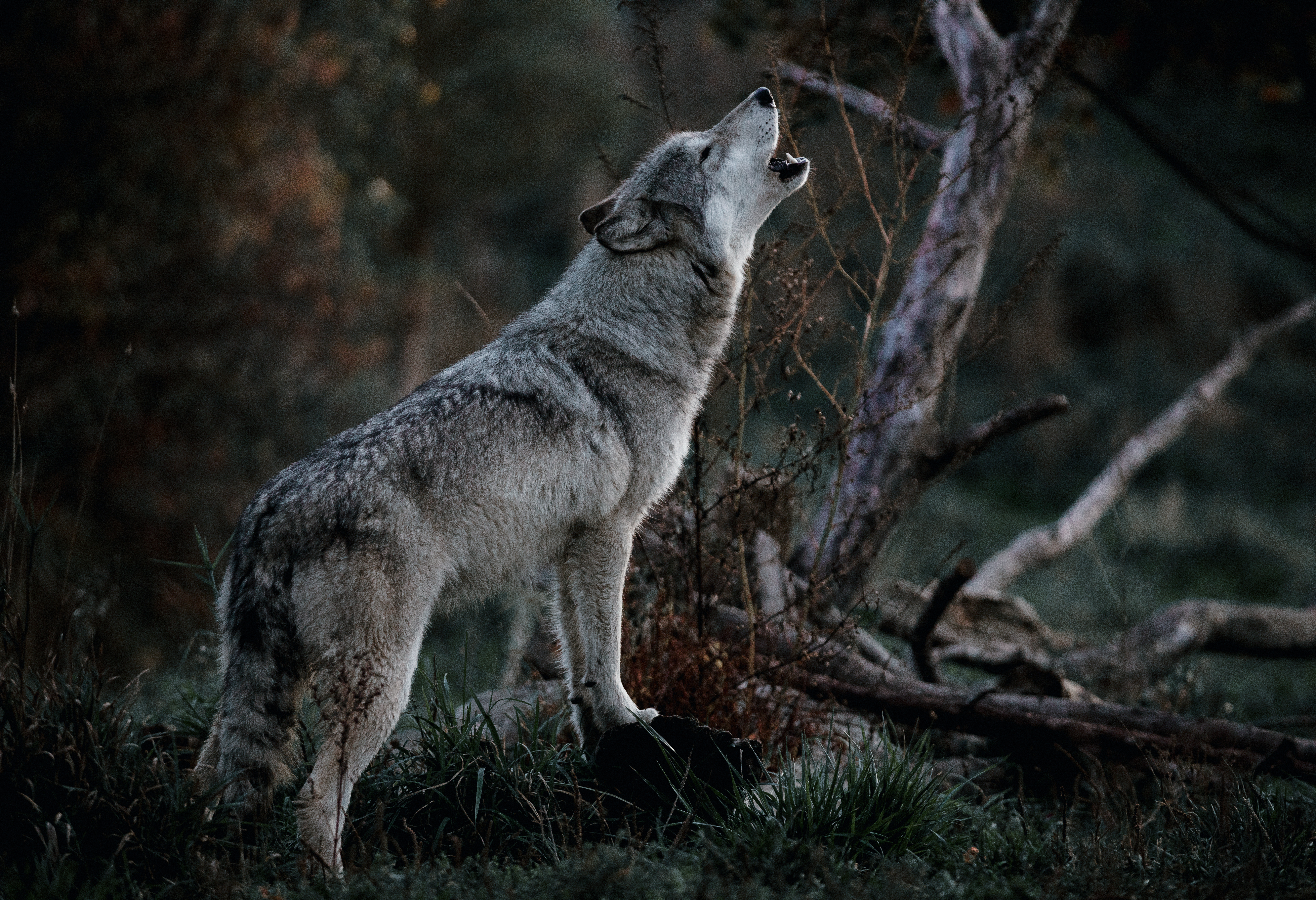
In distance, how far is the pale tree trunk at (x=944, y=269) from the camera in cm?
521

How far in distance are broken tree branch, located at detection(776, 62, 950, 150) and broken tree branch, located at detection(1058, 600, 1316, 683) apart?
10.7 ft

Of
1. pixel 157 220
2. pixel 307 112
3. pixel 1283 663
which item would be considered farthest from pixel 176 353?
pixel 1283 663

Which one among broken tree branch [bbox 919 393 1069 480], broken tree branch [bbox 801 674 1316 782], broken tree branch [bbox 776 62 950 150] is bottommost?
broken tree branch [bbox 801 674 1316 782]

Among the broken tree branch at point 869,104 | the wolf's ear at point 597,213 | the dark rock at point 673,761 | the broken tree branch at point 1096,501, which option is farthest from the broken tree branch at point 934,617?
the wolf's ear at point 597,213

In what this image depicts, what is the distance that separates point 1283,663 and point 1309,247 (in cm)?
535

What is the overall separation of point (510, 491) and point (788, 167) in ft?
6.10

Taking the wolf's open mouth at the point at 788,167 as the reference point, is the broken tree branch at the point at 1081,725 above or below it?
below

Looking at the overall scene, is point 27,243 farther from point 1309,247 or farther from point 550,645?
point 1309,247

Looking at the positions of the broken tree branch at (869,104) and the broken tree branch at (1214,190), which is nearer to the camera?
the broken tree branch at (869,104)

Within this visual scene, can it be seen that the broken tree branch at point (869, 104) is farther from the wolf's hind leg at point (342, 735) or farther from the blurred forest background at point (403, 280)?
the wolf's hind leg at point (342, 735)

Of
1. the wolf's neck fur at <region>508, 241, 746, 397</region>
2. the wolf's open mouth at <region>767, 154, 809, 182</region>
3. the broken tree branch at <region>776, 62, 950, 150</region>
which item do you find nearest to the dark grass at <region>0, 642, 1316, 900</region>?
the wolf's neck fur at <region>508, 241, 746, 397</region>

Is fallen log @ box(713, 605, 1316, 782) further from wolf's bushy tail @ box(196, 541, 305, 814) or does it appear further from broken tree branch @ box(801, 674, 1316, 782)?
wolf's bushy tail @ box(196, 541, 305, 814)

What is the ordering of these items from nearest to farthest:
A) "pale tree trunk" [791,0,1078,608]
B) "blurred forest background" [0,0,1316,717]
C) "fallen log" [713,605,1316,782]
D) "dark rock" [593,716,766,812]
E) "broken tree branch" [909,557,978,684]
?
"dark rock" [593,716,766,812], "fallen log" [713,605,1316,782], "broken tree branch" [909,557,978,684], "pale tree trunk" [791,0,1078,608], "blurred forest background" [0,0,1316,717]

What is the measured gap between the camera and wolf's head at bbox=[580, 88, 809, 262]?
13.1 feet
